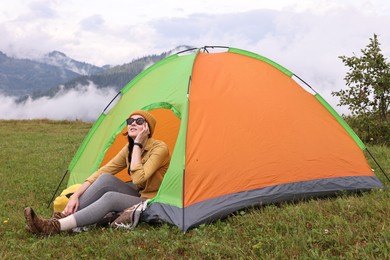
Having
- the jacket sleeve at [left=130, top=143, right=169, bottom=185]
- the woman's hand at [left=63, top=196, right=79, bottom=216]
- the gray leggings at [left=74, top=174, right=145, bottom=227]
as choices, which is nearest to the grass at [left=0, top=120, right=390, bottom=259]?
the gray leggings at [left=74, top=174, right=145, bottom=227]

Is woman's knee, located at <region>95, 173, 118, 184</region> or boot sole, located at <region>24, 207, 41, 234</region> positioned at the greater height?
woman's knee, located at <region>95, 173, 118, 184</region>

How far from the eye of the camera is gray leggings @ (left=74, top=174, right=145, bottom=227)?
533 centimetres

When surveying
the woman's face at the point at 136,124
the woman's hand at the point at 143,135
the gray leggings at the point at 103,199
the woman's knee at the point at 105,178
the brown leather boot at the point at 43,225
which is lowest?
the brown leather boot at the point at 43,225

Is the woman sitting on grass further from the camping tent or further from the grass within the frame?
the camping tent

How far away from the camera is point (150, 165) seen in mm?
5758

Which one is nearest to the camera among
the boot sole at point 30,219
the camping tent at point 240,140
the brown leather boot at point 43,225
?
the boot sole at point 30,219

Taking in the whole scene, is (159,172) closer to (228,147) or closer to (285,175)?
Result: (228,147)

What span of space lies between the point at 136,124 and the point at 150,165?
24.1 inches

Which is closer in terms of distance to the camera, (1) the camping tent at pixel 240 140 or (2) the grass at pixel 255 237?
(2) the grass at pixel 255 237

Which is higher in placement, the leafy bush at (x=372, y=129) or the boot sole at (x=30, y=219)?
the leafy bush at (x=372, y=129)

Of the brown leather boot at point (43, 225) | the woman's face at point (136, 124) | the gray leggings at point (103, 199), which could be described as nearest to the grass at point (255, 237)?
the brown leather boot at point (43, 225)

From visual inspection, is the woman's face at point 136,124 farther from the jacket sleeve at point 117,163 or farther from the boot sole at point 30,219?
the boot sole at point 30,219

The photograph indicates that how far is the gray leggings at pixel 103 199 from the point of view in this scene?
17.5 feet

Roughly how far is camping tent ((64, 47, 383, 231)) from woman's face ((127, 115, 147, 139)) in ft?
1.60
